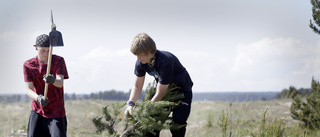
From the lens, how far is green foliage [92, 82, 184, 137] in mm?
3678

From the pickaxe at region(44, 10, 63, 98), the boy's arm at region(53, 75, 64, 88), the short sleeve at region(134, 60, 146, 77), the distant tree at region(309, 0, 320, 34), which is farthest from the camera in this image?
the distant tree at region(309, 0, 320, 34)

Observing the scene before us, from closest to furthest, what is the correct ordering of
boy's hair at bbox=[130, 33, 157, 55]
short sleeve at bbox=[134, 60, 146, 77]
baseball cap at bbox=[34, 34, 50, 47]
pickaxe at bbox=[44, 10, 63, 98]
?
boy's hair at bbox=[130, 33, 157, 55]
pickaxe at bbox=[44, 10, 63, 98]
baseball cap at bbox=[34, 34, 50, 47]
short sleeve at bbox=[134, 60, 146, 77]

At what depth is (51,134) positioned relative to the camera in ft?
12.9

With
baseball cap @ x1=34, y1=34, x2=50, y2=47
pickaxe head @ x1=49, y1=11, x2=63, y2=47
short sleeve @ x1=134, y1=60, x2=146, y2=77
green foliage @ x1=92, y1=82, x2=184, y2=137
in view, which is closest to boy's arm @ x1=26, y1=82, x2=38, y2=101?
baseball cap @ x1=34, y1=34, x2=50, y2=47

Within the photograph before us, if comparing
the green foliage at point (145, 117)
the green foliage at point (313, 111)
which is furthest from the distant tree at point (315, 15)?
the green foliage at point (145, 117)

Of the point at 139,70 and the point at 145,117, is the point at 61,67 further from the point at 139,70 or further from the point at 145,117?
the point at 145,117

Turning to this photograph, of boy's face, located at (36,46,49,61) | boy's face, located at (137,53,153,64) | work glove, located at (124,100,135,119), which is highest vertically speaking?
boy's face, located at (36,46,49,61)

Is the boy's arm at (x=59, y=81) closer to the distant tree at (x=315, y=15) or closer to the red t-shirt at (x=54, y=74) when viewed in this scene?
the red t-shirt at (x=54, y=74)

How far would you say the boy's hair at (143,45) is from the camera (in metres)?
3.51

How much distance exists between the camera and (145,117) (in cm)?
371

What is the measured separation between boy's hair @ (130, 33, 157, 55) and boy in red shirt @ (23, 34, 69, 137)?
1.05 m

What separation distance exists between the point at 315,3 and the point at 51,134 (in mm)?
6276

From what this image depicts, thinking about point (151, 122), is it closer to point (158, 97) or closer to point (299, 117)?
point (158, 97)

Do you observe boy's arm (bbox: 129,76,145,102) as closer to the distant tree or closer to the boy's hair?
the boy's hair
